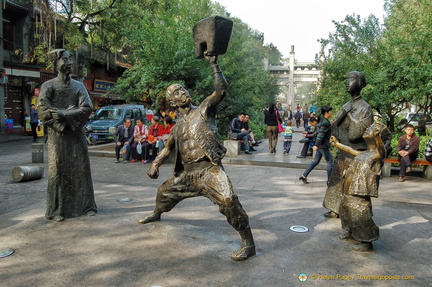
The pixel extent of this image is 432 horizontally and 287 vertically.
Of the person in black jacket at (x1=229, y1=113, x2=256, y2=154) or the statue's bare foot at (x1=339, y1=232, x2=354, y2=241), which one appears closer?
the statue's bare foot at (x1=339, y1=232, x2=354, y2=241)

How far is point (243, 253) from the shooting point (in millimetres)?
3561

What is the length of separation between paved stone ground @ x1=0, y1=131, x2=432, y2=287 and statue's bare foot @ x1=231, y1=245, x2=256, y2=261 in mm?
57

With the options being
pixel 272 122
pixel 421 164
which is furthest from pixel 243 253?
pixel 272 122

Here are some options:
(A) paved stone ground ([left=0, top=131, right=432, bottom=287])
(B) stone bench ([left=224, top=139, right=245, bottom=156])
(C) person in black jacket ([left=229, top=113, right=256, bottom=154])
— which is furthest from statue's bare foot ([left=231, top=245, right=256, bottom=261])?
(C) person in black jacket ([left=229, top=113, right=256, bottom=154])

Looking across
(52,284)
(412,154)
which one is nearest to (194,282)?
(52,284)

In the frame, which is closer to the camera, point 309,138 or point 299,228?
point 299,228

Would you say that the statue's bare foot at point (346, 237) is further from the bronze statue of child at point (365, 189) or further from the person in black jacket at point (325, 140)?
the person in black jacket at point (325, 140)

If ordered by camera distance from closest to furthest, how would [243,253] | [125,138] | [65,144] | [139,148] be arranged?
1. [243,253]
2. [65,144]
3. [139,148]
4. [125,138]

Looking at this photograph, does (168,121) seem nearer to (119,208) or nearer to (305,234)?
(119,208)

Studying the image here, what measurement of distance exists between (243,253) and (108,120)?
43.9 ft

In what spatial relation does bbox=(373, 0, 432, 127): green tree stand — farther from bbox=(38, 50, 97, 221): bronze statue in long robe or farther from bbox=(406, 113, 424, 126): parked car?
bbox=(38, 50, 97, 221): bronze statue in long robe

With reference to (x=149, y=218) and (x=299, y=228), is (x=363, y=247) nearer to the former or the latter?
(x=299, y=228)

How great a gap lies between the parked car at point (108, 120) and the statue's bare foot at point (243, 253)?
12.0 m

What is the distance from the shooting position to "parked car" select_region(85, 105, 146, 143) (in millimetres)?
15078
